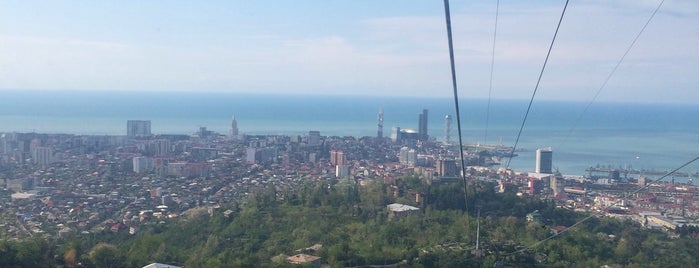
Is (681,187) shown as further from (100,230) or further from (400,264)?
(100,230)

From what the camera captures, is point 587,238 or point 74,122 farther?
point 74,122

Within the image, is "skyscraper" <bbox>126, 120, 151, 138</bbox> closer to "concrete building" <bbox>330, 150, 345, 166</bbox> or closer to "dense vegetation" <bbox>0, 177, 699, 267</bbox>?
"concrete building" <bbox>330, 150, 345, 166</bbox>

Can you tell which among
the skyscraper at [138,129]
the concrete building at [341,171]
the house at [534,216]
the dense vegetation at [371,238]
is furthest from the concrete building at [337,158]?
the house at [534,216]

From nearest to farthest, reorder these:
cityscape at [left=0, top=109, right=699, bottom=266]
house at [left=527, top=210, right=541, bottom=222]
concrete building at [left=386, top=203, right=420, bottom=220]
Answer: house at [left=527, top=210, right=541, bottom=222] → concrete building at [left=386, top=203, right=420, bottom=220] → cityscape at [left=0, top=109, right=699, bottom=266]

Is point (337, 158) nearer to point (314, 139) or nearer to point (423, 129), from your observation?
point (314, 139)

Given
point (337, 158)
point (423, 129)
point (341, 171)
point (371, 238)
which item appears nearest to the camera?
point (371, 238)

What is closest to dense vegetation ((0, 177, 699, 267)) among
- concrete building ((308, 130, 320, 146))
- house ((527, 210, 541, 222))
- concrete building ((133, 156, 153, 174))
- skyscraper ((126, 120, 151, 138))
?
house ((527, 210, 541, 222))

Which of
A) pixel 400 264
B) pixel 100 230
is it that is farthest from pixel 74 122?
pixel 400 264

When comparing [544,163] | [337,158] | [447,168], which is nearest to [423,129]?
[337,158]
